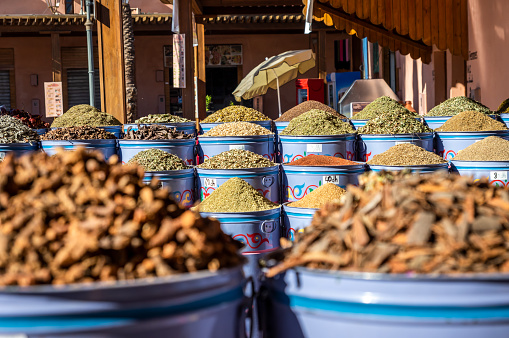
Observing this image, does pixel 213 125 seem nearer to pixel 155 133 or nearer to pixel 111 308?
pixel 155 133

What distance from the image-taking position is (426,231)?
1454mm

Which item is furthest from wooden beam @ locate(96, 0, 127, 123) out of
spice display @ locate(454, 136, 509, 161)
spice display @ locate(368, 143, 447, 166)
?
spice display @ locate(454, 136, 509, 161)

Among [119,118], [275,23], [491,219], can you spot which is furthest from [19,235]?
[275,23]

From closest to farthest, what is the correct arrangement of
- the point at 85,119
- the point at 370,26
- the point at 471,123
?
the point at 471,123 → the point at 85,119 → the point at 370,26

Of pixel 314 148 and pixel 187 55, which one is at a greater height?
pixel 187 55

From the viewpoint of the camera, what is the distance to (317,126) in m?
4.04

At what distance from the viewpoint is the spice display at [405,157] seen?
3363mm

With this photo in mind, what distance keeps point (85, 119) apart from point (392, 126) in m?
2.25

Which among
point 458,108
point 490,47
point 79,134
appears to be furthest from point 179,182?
point 490,47

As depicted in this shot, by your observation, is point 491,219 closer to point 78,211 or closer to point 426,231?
point 426,231

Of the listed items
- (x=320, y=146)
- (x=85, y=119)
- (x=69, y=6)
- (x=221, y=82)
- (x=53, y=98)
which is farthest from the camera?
(x=69, y=6)

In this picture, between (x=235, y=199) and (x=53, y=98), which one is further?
(x=53, y=98)

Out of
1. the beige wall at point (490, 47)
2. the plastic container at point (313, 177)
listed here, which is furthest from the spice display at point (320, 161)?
the beige wall at point (490, 47)

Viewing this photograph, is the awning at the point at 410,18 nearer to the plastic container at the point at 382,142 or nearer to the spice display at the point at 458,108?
the spice display at the point at 458,108
